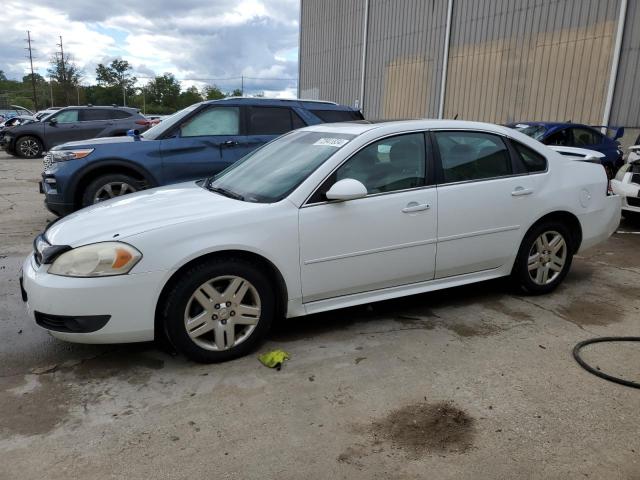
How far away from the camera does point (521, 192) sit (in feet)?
14.4

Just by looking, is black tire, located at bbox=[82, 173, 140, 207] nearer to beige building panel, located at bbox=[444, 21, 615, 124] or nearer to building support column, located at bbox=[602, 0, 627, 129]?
building support column, located at bbox=[602, 0, 627, 129]

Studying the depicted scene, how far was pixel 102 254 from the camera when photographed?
124 inches

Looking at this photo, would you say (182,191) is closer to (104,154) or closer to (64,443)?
(64,443)

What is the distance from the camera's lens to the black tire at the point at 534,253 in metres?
4.52

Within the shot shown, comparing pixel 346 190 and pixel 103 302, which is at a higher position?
pixel 346 190

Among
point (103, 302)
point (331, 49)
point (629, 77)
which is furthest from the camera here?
point (331, 49)

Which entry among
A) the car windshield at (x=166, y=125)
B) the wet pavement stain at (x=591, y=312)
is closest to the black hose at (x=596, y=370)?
the wet pavement stain at (x=591, y=312)

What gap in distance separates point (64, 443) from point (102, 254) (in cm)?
105

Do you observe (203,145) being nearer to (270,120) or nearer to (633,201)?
(270,120)

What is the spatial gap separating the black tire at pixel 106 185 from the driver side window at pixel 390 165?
408 centimetres

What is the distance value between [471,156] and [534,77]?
12.9 metres

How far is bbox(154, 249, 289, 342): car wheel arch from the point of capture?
3.28 m

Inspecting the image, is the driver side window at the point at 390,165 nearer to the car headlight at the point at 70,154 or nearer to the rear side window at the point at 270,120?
the rear side window at the point at 270,120

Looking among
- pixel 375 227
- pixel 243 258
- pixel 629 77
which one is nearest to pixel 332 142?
pixel 375 227
